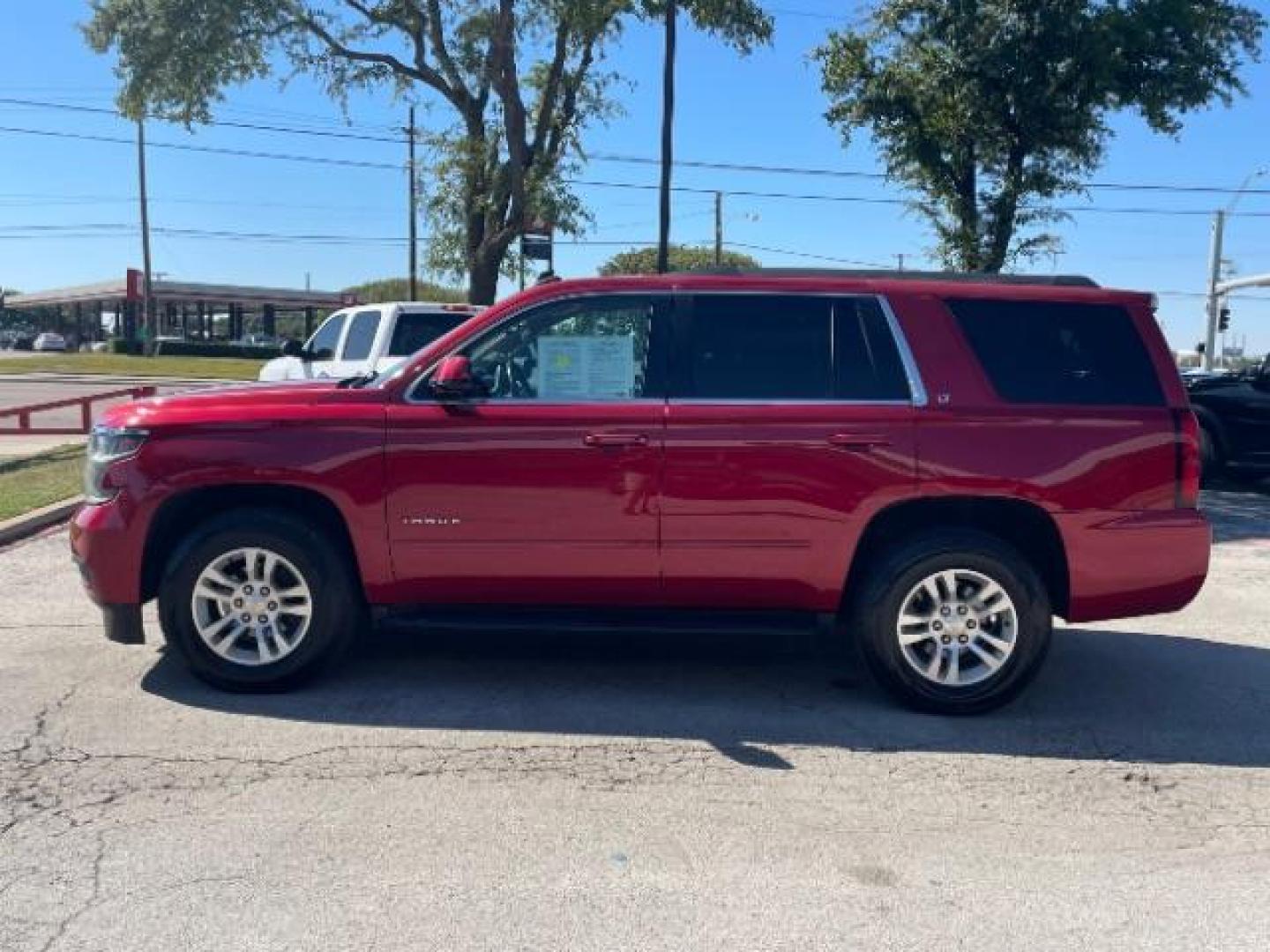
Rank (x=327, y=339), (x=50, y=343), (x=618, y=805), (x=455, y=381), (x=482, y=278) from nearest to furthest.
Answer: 1. (x=618, y=805)
2. (x=455, y=381)
3. (x=327, y=339)
4. (x=482, y=278)
5. (x=50, y=343)

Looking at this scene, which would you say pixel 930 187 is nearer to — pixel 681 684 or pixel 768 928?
pixel 681 684

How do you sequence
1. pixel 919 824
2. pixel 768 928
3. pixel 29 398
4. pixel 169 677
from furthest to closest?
pixel 29 398 < pixel 169 677 < pixel 919 824 < pixel 768 928

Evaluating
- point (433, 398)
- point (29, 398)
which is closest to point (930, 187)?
point (433, 398)

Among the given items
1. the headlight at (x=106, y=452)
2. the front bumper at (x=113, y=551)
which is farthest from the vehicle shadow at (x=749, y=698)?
the headlight at (x=106, y=452)

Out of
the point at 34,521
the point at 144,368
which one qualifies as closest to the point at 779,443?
the point at 34,521

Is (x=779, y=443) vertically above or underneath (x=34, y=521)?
above

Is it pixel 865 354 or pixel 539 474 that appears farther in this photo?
pixel 865 354

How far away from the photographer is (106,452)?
17.1ft

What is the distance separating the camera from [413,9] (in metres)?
16.1

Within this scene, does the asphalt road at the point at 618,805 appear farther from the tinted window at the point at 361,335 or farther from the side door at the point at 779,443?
the tinted window at the point at 361,335

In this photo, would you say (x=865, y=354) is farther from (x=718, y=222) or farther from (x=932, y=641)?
(x=718, y=222)

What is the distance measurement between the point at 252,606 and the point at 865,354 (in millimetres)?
3006

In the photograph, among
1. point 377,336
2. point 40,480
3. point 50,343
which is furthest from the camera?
point 50,343

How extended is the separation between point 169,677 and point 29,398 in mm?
21927
